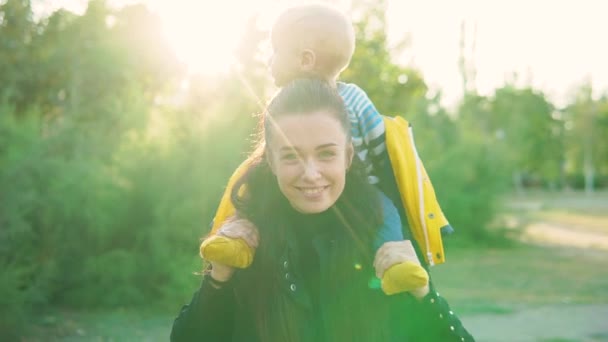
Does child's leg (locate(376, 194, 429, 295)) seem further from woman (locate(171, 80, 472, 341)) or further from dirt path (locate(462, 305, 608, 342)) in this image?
dirt path (locate(462, 305, 608, 342))

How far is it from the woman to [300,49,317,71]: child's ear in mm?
483

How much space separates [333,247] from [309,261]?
10 cm

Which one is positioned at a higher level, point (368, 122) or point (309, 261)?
point (368, 122)

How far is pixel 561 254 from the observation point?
12.9 meters

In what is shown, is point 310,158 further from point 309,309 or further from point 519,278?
point 519,278

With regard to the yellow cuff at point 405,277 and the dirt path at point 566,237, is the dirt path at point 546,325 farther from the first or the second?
the dirt path at point 566,237

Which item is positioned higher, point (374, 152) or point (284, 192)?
point (374, 152)

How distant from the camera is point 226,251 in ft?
5.88

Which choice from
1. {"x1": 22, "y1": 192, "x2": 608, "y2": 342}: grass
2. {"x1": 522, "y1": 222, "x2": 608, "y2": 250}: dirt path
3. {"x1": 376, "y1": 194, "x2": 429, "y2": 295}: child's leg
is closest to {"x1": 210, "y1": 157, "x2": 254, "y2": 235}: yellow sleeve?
{"x1": 376, "y1": 194, "x2": 429, "y2": 295}: child's leg

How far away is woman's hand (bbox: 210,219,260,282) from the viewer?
1866 millimetres

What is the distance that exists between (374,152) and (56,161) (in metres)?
6.06

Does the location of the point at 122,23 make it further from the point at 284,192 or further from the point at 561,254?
the point at 284,192

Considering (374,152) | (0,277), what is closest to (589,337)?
(374,152)

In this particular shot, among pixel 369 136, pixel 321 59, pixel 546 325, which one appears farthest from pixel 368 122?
pixel 546 325
